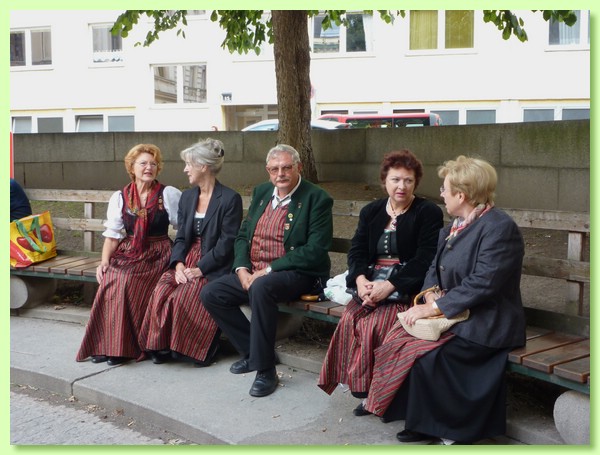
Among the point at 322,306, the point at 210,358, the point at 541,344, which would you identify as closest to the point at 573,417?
the point at 541,344

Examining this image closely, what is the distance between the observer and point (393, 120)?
65.7ft

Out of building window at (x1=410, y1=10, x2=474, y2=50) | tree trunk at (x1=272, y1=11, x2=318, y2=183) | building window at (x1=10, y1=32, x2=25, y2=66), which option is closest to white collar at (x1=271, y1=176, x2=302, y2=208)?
tree trunk at (x1=272, y1=11, x2=318, y2=183)

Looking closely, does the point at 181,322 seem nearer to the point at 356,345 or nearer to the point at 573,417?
the point at 356,345

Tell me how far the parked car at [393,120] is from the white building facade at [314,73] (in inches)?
103

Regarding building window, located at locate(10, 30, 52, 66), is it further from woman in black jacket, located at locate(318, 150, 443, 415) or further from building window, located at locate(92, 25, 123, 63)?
woman in black jacket, located at locate(318, 150, 443, 415)

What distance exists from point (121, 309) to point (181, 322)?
0.51 m

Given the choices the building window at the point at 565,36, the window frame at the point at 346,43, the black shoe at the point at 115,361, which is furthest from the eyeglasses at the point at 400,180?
the window frame at the point at 346,43

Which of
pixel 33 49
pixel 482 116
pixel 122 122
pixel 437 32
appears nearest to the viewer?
pixel 482 116

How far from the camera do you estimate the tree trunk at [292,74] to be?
810cm
